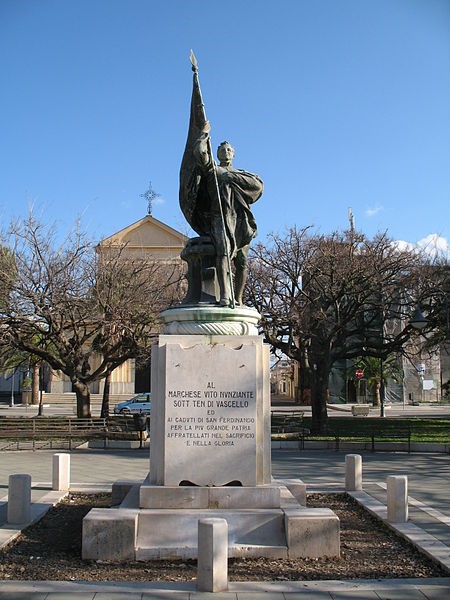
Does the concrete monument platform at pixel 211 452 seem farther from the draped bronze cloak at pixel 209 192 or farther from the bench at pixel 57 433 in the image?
the bench at pixel 57 433

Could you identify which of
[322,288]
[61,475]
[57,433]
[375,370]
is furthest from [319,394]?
[375,370]

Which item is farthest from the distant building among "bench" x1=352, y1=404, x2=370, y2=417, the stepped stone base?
the stepped stone base

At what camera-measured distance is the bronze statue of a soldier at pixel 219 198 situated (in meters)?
8.43

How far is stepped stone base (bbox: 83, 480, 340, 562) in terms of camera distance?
22.7 ft

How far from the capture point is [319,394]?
79.0 ft

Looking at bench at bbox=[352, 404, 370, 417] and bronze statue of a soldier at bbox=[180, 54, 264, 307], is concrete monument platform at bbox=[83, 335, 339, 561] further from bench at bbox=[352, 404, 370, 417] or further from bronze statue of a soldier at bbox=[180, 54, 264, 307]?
bench at bbox=[352, 404, 370, 417]

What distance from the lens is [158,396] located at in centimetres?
781

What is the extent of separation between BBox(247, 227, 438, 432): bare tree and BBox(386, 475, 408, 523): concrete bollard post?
13.6 m

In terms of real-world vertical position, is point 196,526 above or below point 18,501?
above

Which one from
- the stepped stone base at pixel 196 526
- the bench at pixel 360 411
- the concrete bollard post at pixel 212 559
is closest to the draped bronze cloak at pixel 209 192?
the stepped stone base at pixel 196 526

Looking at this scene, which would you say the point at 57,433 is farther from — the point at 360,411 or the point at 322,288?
the point at 360,411

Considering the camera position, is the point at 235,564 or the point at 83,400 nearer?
the point at 235,564

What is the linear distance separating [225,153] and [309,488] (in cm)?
644

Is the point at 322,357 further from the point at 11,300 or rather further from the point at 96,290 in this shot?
the point at 11,300
